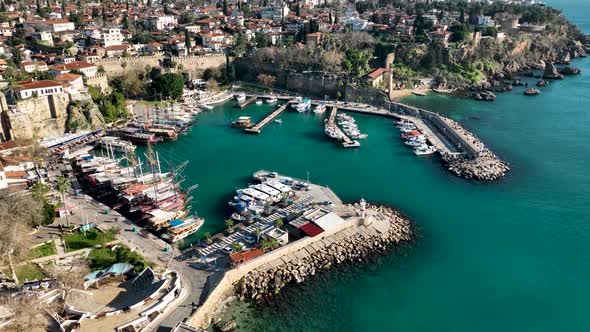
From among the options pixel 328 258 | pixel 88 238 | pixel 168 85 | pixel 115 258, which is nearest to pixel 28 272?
pixel 88 238

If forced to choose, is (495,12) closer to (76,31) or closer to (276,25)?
(276,25)

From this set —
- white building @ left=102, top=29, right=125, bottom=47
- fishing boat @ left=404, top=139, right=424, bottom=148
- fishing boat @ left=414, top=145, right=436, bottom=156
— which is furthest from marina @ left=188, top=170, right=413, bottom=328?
white building @ left=102, top=29, right=125, bottom=47

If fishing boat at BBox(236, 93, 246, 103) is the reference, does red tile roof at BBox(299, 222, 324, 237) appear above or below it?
below

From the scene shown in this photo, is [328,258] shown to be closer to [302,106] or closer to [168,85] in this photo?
[302,106]

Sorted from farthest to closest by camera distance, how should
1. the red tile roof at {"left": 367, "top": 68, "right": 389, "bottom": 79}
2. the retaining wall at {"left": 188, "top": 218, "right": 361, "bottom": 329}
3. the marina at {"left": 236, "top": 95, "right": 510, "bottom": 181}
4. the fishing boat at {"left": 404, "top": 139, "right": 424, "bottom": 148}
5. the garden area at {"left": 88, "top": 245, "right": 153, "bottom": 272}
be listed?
the red tile roof at {"left": 367, "top": 68, "right": 389, "bottom": 79}, the fishing boat at {"left": 404, "top": 139, "right": 424, "bottom": 148}, the marina at {"left": 236, "top": 95, "right": 510, "bottom": 181}, the garden area at {"left": 88, "top": 245, "right": 153, "bottom": 272}, the retaining wall at {"left": 188, "top": 218, "right": 361, "bottom": 329}

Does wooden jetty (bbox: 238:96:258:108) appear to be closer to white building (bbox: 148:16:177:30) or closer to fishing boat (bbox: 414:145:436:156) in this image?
fishing boat (bbox: 414:145:436:156)

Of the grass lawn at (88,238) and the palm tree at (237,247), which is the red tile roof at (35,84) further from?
the palm tree at (237,247)
